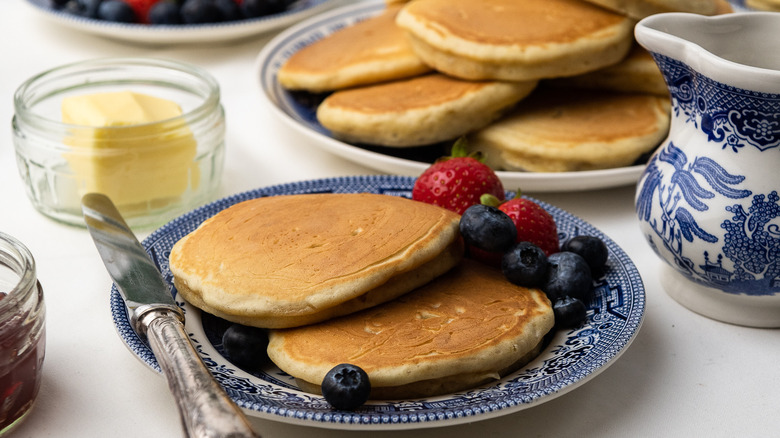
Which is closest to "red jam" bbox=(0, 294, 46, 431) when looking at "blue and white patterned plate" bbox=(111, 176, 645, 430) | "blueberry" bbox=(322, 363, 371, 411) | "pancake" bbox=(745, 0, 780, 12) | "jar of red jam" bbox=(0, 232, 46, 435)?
"jar of red jam" bbox=(0, 232, 46, 435)

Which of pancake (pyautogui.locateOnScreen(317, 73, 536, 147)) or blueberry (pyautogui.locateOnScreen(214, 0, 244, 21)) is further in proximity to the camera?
blueberry (pyautogui.locateOnScreen(214, 0, 244, 21))

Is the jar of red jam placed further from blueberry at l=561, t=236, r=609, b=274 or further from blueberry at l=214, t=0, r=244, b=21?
blueberry at l=214, t=0, r=244, b=21

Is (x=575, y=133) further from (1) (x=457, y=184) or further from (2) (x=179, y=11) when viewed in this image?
(2) (x=179, y=11)

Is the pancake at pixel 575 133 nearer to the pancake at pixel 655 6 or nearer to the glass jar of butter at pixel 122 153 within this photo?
the pancake at pixel 655 6

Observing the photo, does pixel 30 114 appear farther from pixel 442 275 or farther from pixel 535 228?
pixel 535 228

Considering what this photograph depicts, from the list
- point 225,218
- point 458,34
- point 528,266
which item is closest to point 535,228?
point 528,266

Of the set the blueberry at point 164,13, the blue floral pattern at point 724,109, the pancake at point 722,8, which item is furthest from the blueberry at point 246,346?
the blueberry at point 164,13

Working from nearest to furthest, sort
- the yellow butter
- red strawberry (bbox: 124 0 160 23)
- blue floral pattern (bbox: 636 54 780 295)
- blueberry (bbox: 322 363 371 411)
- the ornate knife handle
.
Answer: the ornate knife handle
blueberry (bbox: 322 363 371 411)
blue floral pattern (bbox: 636 54 780 295)
the yellow butter
red strawberry (bbox: 124 0 160 23)
